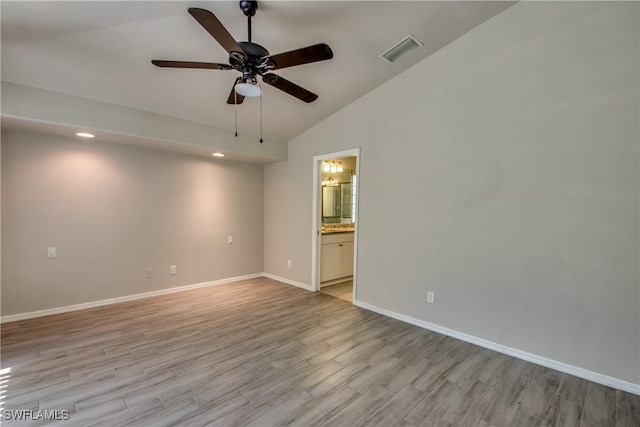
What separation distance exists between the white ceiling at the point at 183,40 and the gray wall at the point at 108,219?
977 mm

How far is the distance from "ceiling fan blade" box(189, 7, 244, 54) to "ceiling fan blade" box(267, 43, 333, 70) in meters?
0.23

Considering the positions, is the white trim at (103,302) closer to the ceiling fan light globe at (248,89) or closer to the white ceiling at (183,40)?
the white ceiling at (183,40)

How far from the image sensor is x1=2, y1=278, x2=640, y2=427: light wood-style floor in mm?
1889

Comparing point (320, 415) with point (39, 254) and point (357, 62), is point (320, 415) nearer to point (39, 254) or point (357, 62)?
point (357, 62)

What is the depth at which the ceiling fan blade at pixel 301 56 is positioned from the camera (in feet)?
5.93

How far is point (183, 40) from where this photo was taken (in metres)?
2.46

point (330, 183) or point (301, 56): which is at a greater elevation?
point (301, 56)

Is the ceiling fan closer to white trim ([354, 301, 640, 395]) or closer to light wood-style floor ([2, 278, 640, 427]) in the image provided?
light wood-style floor ([2, 278, 640, 427])

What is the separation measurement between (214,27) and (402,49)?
2.05 metres

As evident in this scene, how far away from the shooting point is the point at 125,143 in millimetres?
3826

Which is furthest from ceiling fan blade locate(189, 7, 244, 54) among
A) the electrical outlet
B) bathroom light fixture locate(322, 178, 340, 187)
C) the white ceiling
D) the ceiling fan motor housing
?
bathroom light fixture locate(322, 178, 340, 187)

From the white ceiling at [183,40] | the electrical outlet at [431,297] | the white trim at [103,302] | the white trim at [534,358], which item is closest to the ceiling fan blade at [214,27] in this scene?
the white ceiling at [183,40]

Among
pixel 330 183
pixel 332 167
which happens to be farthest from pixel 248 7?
pixel 330 183

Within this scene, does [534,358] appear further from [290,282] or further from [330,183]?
[330,183]
